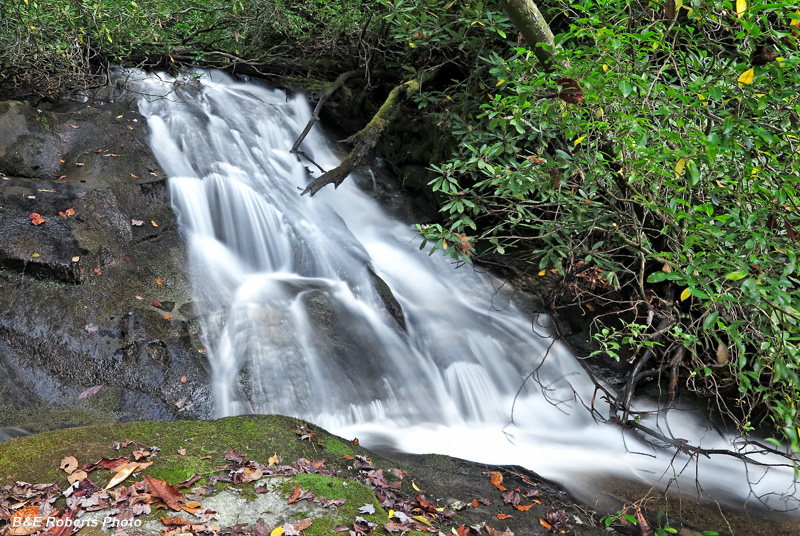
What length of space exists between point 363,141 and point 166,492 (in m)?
5.93

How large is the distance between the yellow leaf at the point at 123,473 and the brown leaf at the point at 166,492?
0.11 metres

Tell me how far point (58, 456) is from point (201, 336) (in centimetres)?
242

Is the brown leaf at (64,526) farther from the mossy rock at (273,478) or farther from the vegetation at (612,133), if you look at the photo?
the vegetation at (612,133)

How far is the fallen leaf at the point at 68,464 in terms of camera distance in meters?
2.81

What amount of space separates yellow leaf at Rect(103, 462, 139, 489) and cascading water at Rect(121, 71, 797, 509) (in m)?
1.96

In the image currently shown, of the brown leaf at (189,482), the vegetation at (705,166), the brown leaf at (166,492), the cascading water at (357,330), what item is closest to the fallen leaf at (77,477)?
the brown leaf at (166,492)

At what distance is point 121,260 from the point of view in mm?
5621

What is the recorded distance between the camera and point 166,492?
2691 mm

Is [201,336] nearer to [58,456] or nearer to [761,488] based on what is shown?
[58,456]

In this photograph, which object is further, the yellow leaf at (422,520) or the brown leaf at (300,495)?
the yellow leaf at (422,520)

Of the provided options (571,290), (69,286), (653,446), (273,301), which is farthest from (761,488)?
(69,286)

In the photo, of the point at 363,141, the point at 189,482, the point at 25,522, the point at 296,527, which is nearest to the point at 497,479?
the point at 296,527

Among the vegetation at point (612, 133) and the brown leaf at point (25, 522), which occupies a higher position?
the vegetation at point (612, 133)

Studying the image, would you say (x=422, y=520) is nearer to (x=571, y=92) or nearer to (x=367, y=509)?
(x=367, y=509)
